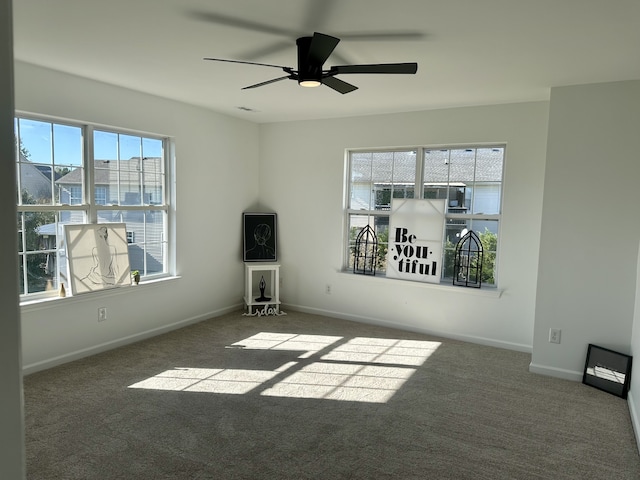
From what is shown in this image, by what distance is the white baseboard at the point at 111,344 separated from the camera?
3613 mm

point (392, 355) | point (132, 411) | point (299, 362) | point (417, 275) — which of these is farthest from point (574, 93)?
point (132, 411)

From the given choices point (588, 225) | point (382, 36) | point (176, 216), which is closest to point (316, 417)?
point (382, 36)

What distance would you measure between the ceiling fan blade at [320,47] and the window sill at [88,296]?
2936mm

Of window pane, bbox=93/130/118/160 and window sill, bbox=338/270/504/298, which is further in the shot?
window sill, bbox=338/270/504/298

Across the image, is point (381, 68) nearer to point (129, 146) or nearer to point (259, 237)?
point (129, 146)

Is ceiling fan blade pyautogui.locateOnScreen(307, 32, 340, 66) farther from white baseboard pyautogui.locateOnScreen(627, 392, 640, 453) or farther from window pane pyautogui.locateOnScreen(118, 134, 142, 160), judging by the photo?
white baseboard pyautogui.locateOnScreen(627, 392, 640, 453)

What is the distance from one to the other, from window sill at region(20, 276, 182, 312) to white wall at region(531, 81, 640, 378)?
3801 millimetres

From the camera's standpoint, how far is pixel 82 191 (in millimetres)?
3977

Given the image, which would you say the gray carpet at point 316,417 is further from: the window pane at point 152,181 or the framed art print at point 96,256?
the window pane at point 152,181

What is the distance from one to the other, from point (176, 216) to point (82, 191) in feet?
3.38

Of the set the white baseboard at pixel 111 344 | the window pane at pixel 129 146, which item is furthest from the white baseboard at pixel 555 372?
the window pane at pixel 129 146

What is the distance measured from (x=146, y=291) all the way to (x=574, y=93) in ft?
14.6

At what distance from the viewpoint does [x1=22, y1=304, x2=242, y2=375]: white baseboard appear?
3613 millimetres

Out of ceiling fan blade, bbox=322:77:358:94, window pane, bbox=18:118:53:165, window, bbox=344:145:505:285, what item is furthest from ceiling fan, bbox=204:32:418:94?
window, bbox=344:145:505:285
